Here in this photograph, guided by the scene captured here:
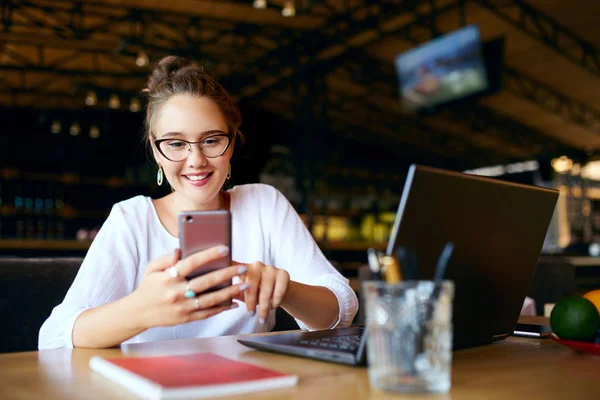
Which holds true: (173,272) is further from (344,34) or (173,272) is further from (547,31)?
(547,31)

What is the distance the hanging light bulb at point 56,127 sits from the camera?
34.1ft

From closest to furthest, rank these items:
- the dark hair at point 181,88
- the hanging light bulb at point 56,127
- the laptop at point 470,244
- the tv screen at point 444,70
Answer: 1. the laptop at point 470,244
2. the dark hair at point 181,88
3. the tv screen at point 444,70
4. the hanging light bulb at point 56,127

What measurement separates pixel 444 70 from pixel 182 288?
653cm

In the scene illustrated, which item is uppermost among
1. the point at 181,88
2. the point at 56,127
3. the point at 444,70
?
the point at 444,70

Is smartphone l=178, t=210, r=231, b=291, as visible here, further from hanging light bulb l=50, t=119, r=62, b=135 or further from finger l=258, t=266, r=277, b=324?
hanging light bulb l=50, t=119, r=62, b=135

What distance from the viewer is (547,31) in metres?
8.58

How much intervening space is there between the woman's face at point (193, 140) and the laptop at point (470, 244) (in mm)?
567

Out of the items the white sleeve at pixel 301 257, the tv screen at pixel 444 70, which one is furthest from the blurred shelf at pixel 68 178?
the white sleeve at pixel 301 257

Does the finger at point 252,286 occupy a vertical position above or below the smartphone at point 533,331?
above

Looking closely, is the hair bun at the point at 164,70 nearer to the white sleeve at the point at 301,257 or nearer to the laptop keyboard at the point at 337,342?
the white sleeve at the point at 301,257

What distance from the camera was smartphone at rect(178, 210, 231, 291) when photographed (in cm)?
95

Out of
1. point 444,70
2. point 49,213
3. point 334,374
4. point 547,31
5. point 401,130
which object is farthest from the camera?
point 401,130

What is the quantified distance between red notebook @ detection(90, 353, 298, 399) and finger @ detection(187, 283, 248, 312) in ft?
0.30

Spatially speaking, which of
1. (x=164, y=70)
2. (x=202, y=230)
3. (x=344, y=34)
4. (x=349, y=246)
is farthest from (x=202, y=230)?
(x=344, y=34)
